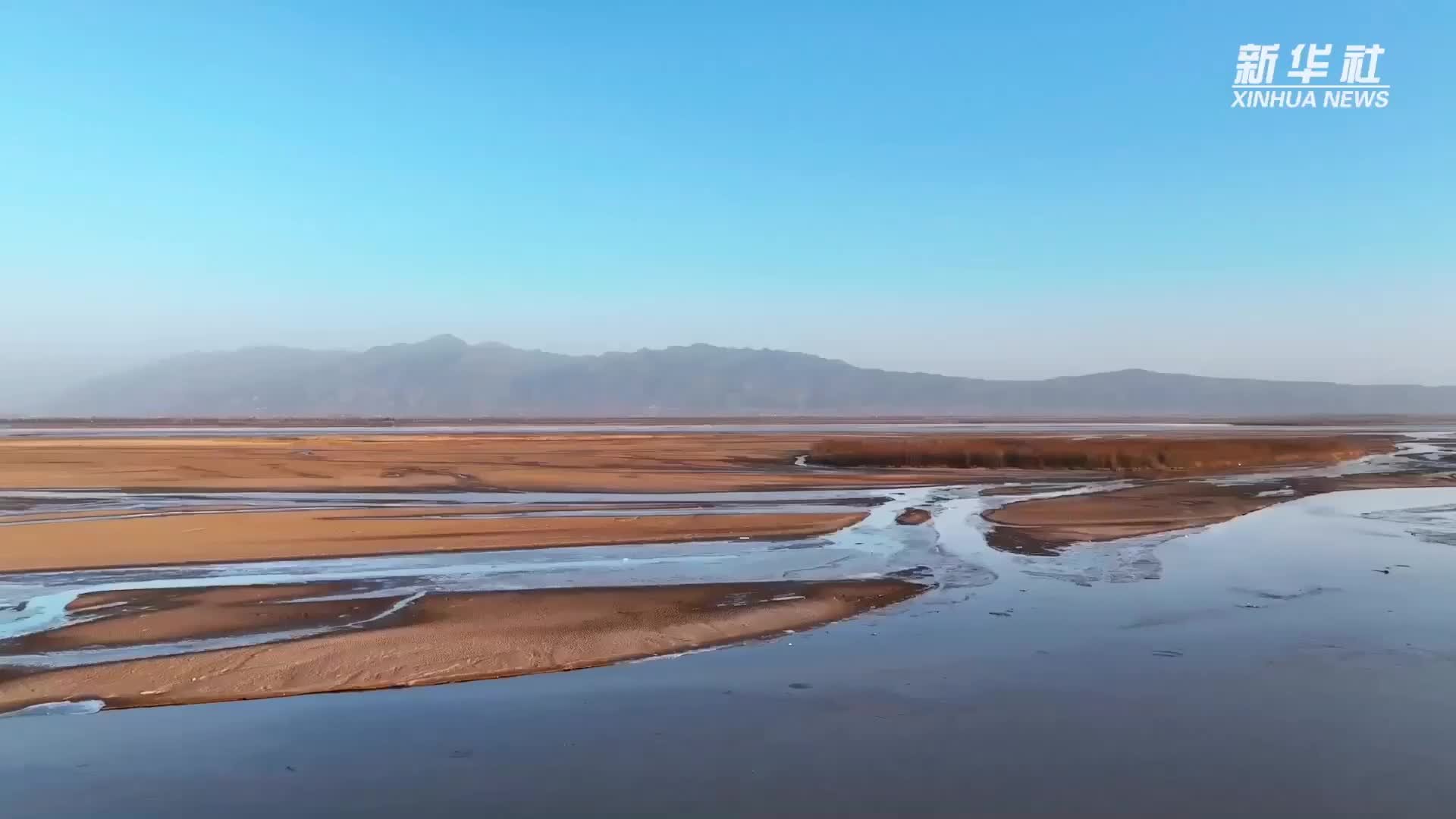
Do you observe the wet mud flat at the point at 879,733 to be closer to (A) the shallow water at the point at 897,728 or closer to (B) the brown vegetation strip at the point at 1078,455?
(A) the shallow water at the point at 897,728

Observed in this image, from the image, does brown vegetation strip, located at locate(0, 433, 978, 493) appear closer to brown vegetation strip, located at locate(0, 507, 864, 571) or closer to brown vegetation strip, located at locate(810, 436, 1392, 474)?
brown vegetation strip, located at locate(810, 436, 1392, 474)

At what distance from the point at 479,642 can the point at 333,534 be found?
1104 cm

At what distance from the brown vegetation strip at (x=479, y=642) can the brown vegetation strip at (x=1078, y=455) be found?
1193 inches

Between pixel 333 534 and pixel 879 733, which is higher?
pixel 879 733

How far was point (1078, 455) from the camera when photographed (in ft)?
146

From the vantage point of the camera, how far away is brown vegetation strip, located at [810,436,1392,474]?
43.7 m

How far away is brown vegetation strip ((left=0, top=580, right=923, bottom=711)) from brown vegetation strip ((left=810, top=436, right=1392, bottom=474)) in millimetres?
30293

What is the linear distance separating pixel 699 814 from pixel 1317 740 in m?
5.92

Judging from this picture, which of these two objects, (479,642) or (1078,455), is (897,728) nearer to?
(479,642)

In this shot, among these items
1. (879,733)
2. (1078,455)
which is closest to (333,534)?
(879,733)

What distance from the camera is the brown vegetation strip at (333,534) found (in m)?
18.9

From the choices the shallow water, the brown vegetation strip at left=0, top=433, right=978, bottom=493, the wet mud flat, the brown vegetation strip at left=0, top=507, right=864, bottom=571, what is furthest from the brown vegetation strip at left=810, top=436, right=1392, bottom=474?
the wet mud flat

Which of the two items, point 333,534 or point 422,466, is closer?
point 333,534

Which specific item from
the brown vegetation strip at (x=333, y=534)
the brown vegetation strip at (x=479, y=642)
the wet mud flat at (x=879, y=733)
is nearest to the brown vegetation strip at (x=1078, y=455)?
the brown vegetation strip at (x=333, y=534)
